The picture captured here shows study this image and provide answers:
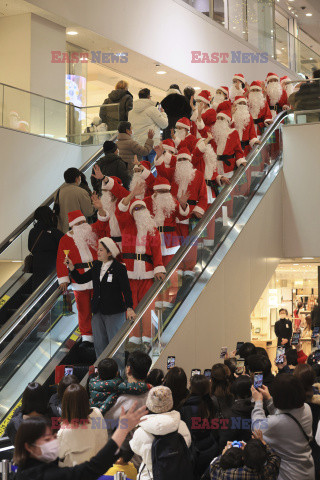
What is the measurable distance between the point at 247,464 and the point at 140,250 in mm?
4173

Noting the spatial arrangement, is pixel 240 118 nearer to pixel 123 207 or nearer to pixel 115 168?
pixel 115 168

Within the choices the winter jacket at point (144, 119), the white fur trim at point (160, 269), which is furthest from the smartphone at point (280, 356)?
the winter jacket at point (144, 119)

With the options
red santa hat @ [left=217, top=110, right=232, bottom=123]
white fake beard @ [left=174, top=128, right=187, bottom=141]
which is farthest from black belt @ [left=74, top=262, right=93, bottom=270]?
red santa hat @ [left=217, top=110, right=232, bottom=123]

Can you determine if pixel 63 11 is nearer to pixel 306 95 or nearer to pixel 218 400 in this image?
pixel 306 95

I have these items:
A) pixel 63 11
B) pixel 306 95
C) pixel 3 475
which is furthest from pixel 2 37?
pixel 3 475

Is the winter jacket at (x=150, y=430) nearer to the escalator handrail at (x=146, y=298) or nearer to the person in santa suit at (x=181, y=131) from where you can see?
the escalator handrail at (x=146, y=298)

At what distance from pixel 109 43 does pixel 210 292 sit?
8.60 m

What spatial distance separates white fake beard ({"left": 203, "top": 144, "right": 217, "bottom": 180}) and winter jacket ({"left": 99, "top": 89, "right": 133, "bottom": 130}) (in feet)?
8.76

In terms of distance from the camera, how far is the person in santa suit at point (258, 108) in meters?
12.0

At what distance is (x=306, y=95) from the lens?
473 inches

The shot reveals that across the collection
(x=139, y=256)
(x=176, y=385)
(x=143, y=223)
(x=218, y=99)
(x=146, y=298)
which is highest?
(x=218, y=99)

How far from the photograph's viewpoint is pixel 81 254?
810 cm

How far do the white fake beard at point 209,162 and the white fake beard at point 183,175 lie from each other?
61 centimetres

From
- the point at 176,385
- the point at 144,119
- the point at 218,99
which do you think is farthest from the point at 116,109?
the point at 176,385
